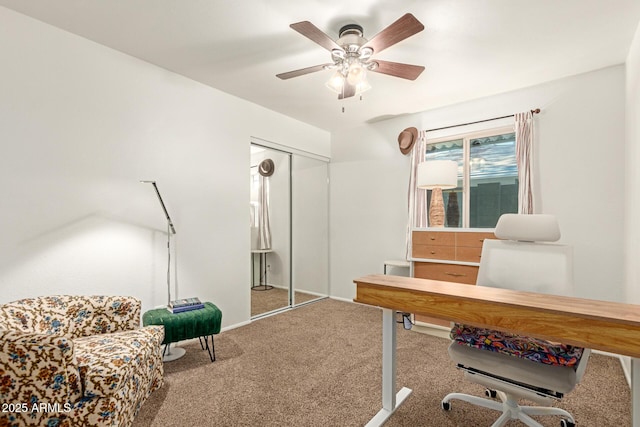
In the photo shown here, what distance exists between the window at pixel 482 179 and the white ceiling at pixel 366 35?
0.59 meters

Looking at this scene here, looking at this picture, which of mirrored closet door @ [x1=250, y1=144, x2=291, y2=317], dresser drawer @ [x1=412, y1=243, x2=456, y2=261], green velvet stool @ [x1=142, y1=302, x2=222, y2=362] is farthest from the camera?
mirrored closet door @ [x1=250, y1=144, x2=291, y2=317]

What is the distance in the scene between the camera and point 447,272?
11.1 feet

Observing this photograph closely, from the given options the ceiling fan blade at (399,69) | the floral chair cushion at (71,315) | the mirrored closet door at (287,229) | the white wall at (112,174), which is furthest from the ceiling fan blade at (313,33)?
the floral chair cushion at (71,315)

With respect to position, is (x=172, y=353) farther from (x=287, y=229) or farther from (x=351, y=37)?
(x=351, y=37)

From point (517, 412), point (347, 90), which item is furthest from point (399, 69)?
point (517, 412)

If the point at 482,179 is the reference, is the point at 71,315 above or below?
below

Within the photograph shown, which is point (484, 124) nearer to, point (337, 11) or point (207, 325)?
point (337, 11)

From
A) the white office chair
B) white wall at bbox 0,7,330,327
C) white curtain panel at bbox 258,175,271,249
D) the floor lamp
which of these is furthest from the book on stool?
the white office chair

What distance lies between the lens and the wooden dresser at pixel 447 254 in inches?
128

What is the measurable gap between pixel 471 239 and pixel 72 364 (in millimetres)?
3330

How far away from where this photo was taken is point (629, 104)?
8.57 feet

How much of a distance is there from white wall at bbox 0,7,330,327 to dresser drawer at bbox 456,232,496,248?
239 cm

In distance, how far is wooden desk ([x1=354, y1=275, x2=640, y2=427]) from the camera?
1.14 m

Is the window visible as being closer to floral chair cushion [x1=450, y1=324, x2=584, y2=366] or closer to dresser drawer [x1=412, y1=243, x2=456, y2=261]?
dresser drawer [x1=412, y1=243, x2=456, y2=261]
